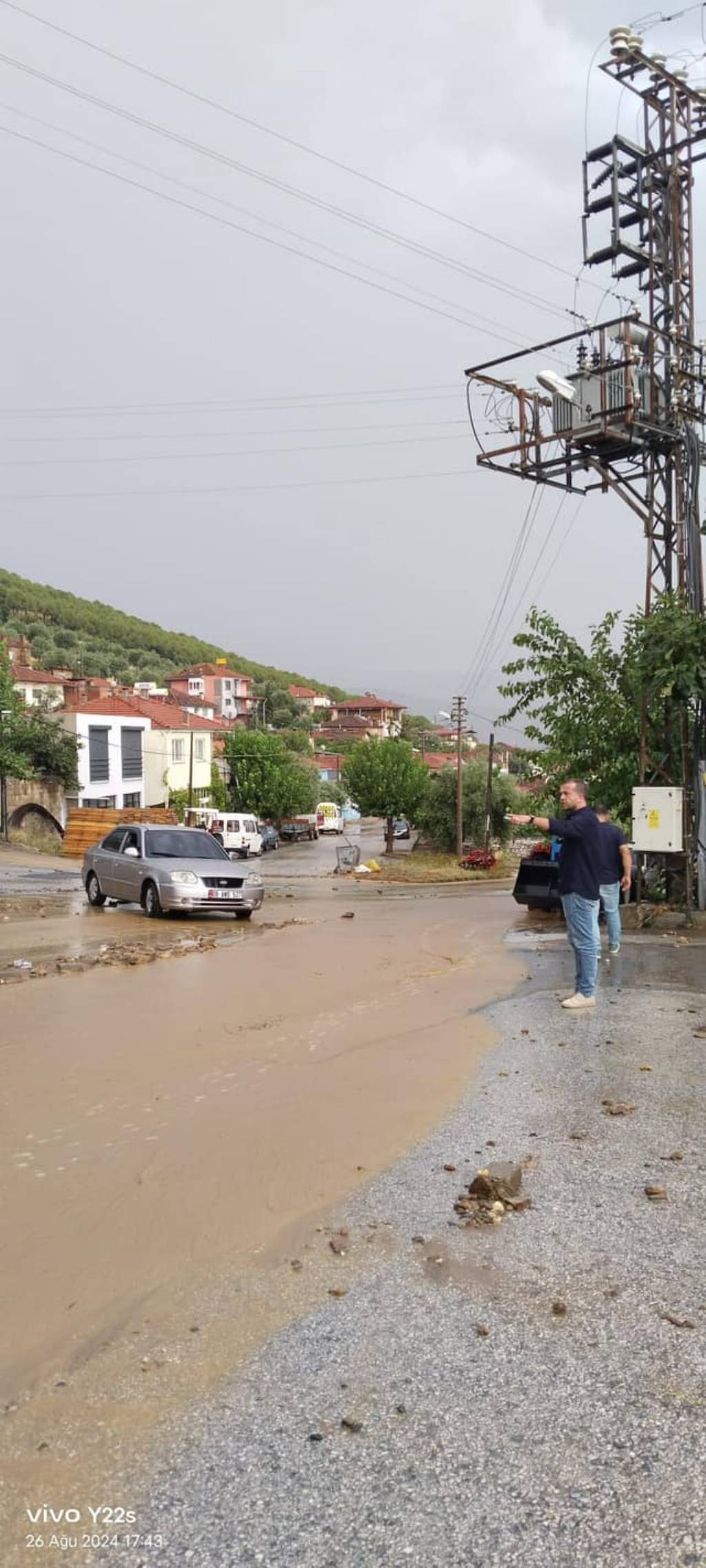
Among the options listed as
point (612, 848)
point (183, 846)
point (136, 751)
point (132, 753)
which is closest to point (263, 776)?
point (136, 751)

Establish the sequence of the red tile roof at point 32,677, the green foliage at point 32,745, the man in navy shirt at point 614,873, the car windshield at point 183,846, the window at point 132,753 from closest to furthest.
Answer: the man in navy shirt at point 614,873, the car windshield at point 183,846, the green foliage at point 32,745, the window at point 132,753, the red tile roof at point 32,677

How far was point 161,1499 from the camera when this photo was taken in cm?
269

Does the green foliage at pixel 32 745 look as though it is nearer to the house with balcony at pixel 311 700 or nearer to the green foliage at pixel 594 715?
the green foliage at pixel 594 715

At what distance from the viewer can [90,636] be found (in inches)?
5925

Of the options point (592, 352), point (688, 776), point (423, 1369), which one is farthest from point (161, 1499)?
point (592, 352)

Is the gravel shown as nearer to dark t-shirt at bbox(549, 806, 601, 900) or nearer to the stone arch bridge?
dark t-shirt at bbox(549, 806, 601, 900)

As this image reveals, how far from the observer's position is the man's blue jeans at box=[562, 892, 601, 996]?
28.8ft

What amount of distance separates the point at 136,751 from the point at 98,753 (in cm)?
614

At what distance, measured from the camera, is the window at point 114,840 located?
60.1 ft

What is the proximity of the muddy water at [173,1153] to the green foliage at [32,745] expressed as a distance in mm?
38142

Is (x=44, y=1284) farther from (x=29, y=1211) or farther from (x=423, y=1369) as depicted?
(x=423, y=1369)

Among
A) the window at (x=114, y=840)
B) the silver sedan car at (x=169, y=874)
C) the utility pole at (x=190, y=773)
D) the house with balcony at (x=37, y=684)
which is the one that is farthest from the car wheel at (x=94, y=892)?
the house with balcony at (x=37, y=684)

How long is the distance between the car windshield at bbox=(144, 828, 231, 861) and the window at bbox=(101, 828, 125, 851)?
2.62 feet

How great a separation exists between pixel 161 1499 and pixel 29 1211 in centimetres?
205
